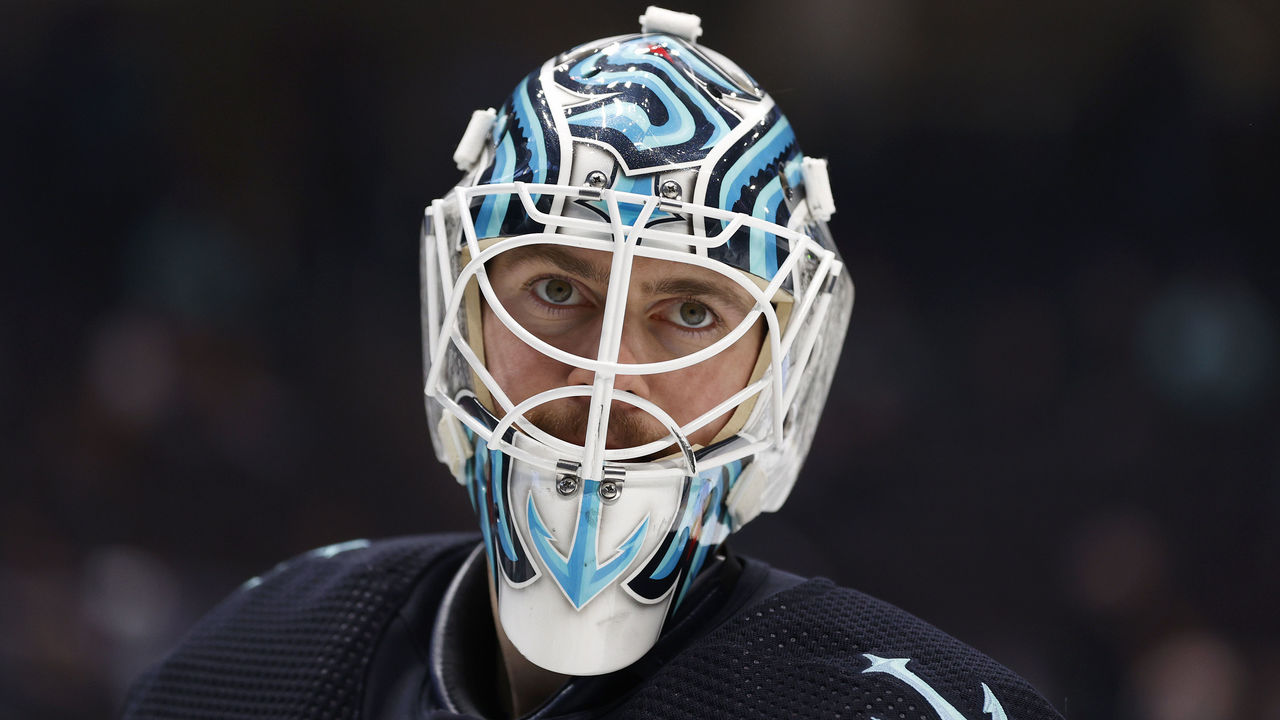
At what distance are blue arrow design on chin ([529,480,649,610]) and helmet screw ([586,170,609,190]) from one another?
0.96 ft

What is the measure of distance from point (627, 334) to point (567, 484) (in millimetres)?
160

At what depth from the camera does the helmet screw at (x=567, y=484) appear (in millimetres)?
1135

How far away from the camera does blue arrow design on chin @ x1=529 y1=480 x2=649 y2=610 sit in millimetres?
1129

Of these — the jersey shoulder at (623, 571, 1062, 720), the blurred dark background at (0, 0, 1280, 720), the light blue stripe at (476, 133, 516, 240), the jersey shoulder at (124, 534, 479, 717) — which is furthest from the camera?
the blurred dark background at (0, 0, 1280, 720)

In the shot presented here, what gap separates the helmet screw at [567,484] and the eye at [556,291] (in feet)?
0.60

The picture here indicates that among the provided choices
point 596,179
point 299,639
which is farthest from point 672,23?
point 299,639

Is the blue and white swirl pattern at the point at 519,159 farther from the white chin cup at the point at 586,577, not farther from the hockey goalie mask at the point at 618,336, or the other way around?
the white chin cup at the point at 586,577

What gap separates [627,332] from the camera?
1.15m

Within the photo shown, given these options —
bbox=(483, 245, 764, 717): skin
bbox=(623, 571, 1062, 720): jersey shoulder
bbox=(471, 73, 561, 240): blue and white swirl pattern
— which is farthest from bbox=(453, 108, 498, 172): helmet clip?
bbox=(623, 571, 1062, 720): jersey shoulder

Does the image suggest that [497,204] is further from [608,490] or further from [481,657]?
[481,657]

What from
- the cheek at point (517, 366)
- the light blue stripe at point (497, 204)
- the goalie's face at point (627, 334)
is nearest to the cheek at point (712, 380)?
the goalie's face at point (627, 334)

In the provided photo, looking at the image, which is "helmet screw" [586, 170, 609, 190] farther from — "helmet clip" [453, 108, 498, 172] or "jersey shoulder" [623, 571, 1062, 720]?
"jersey shoulder" [623, 571, 1062, 720]

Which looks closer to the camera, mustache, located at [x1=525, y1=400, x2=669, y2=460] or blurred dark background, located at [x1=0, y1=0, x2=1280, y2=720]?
mustache, located at [x1=525, y1=400, x2=669, y2=460]

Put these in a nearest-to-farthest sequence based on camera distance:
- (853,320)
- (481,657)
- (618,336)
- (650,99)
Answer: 1. (618,336)
2. (650,99)
3. (481,657)
4. (853,320)
